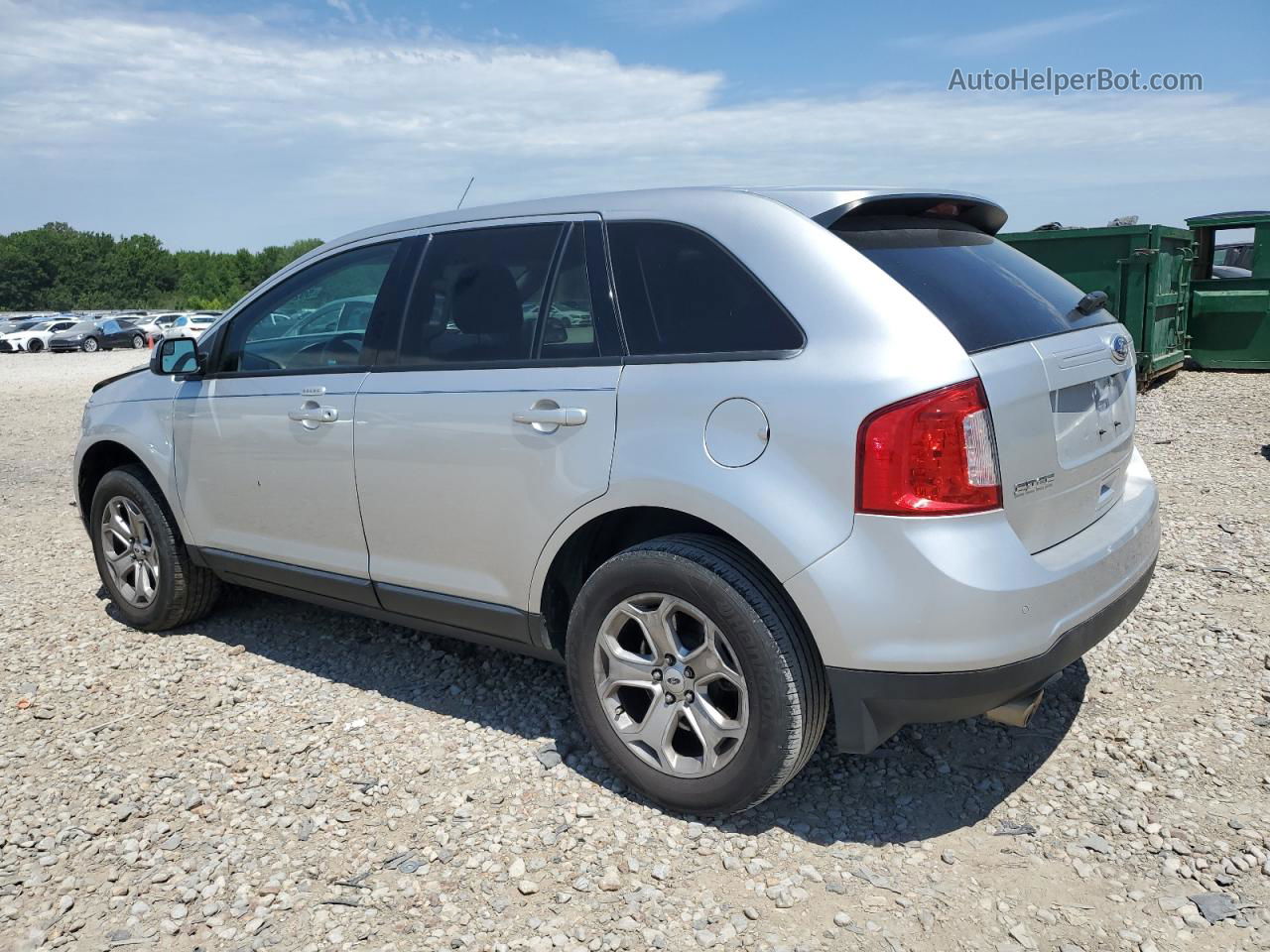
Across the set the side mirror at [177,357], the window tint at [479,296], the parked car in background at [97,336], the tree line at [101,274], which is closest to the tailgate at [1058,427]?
the window tint at [479,296]

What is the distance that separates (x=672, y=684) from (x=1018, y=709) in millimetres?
980

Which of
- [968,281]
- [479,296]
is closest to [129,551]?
[479,296]

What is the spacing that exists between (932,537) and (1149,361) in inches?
400

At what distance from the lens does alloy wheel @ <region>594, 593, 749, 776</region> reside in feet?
10.0

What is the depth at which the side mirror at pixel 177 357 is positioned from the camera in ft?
15.2

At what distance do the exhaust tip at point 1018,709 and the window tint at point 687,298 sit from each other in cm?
116

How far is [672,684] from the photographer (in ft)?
10.4

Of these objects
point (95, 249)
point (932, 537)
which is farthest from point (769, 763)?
point (95, 249)

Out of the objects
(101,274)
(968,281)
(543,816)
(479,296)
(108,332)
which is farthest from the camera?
(101,274)

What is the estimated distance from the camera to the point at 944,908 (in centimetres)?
276

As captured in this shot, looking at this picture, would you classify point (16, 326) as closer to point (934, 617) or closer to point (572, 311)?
point (572, 311)

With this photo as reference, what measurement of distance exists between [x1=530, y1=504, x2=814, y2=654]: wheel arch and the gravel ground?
553 millimetres

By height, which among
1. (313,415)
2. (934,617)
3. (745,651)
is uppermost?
(313,415)

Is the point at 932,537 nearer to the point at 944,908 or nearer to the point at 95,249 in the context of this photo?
the point at 944,908
